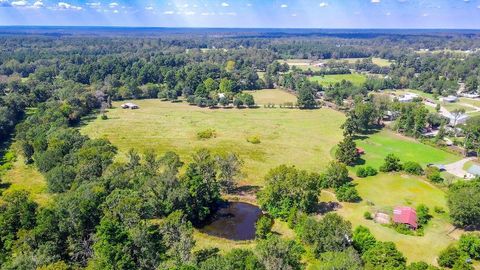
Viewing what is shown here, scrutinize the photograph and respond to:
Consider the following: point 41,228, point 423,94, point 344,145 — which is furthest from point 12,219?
point 423,94

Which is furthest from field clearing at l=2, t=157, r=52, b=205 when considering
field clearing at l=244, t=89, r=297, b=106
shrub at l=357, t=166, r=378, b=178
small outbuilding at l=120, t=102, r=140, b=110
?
field clearing at l=244, t=89, r=297, b=106

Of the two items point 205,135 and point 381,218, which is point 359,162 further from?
point 205,135

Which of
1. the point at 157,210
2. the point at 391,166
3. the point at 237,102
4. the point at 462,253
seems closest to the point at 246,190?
the point at 157,210

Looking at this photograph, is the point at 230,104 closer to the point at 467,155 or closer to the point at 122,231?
the point at 467,155

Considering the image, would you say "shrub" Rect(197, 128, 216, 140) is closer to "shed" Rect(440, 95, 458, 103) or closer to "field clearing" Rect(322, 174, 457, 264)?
"field clearing" Rect(322, 174, 457, 264)

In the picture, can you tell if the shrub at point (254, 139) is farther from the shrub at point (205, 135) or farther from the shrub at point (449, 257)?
the shrub at point (449, 257)
